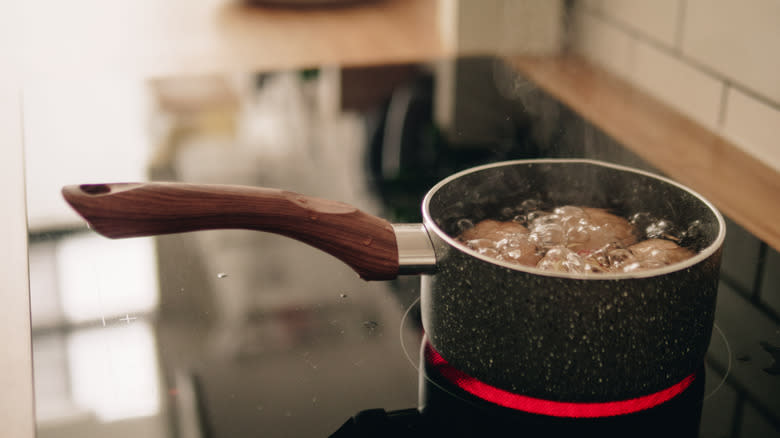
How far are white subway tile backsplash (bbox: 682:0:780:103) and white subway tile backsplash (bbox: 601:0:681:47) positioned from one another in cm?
3

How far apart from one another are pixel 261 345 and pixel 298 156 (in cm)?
40

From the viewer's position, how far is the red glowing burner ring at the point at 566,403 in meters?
0.51

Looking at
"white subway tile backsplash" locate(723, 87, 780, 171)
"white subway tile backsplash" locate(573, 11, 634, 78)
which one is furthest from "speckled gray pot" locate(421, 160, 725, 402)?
"white subway tile backsplash" locate(573, 11, 634, 78)

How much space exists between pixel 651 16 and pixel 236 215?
0.82 m

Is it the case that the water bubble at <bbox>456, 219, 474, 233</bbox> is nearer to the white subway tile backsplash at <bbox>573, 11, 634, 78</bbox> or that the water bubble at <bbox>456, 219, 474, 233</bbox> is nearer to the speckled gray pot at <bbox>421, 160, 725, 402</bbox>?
the speckled gray pot at <bbox>421, 160, 725, 402</bbox>

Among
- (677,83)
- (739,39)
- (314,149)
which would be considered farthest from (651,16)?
(314,149)

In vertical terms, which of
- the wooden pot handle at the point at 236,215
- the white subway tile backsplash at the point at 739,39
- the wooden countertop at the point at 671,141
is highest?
the white subway tile backsplash at the point at 739,39

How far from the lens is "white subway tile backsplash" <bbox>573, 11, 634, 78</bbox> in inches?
47.9

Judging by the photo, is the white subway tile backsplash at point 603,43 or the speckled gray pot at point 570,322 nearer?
the speckled gray pot at point 570,322

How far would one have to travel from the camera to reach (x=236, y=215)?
1.70ft

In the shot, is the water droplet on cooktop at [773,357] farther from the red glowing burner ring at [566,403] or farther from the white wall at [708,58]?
the white wall at [708,58]

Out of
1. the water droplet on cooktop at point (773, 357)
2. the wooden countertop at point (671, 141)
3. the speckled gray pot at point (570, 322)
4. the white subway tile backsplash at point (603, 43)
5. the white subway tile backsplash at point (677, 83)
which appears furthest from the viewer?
the white subway tile backsplash at point (603, 43)

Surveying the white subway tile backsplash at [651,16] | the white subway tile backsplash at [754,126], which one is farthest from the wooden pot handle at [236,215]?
the white subway tile backsplash at [651,16]

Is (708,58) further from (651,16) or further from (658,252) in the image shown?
(658,252)
